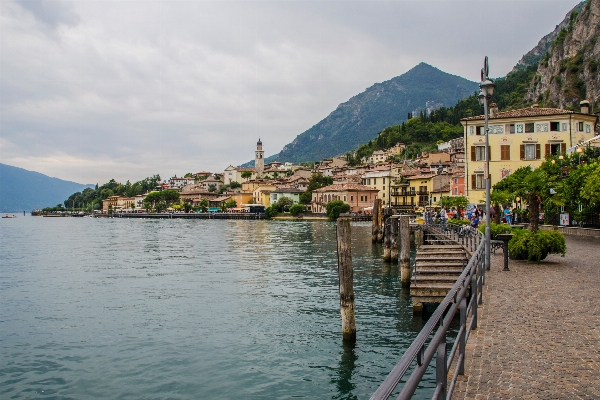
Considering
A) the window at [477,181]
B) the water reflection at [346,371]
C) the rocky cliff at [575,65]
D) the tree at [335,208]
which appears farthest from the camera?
the tree at [335,208]

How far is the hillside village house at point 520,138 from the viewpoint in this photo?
5066cm

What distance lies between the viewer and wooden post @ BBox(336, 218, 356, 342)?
50.5 ft

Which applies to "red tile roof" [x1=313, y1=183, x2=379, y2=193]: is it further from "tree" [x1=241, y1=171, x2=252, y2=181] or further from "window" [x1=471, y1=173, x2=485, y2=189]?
"tree" [x1=241, y1=171, x2=252, y2=181]

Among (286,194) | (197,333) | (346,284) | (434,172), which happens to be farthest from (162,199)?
(346,284)

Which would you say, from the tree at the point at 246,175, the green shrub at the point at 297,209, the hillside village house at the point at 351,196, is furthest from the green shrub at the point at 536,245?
the tree at the point at 246,175

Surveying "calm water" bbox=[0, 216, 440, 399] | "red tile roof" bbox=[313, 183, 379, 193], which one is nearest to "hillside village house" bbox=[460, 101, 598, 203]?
"calm water" bbox=[0, 216, 440, 399]

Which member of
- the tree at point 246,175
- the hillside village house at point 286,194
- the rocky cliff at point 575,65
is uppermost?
the rocky cliff at point 575,65

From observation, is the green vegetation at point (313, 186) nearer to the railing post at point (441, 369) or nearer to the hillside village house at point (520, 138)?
the hillside village house at point (520, 138)

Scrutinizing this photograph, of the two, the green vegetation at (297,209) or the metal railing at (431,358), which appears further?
the green vegetation at (297,209)

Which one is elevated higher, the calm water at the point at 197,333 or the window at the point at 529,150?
the window at the point at 529,150

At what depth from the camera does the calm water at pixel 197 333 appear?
1258 centimetres

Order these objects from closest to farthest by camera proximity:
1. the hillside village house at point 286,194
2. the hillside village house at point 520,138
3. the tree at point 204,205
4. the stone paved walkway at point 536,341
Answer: the stone paved walkway at point 536,341 → the hillside village house at point 520,138 → the hillside village house at point 286,194 → the tree at point 204,205

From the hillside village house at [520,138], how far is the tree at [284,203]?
273 ft

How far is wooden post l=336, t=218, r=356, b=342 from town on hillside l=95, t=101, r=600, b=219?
22078 mm
